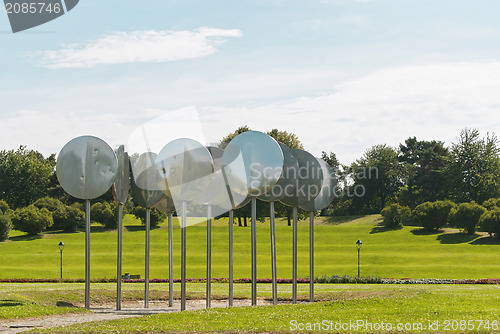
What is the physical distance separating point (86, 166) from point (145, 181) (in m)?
1.99

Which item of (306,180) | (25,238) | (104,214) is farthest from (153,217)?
(306,180)

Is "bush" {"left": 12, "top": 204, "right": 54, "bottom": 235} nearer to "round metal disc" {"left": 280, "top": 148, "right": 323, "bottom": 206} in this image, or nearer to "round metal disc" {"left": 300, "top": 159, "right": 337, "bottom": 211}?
"round metal disc" {"left": 300, "top": 159, "right": 337, "bottom": 211}

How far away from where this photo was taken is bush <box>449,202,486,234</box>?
2386 inches

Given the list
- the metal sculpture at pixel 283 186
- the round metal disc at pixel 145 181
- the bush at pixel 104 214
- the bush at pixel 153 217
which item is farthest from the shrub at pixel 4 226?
the metal sculpture at pixel 283 186

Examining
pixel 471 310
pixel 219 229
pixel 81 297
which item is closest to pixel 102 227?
pixel 219 229

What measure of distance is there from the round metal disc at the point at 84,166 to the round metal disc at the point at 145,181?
114cm

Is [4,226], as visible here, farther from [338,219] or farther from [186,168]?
[186,168]

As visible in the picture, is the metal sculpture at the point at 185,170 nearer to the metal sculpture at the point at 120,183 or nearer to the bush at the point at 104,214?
the metal sculpture at the point at 120,183

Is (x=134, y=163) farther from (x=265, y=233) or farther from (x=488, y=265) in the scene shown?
(x=265, y=233)

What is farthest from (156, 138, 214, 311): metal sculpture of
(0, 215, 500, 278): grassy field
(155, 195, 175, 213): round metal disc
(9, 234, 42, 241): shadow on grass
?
(9, 234, 42, 241): shadow on grass

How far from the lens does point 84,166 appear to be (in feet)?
61.3

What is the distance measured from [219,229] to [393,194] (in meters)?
41.4

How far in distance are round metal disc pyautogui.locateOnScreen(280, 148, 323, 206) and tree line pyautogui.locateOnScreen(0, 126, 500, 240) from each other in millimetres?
39174

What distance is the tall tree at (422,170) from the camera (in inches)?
3570
